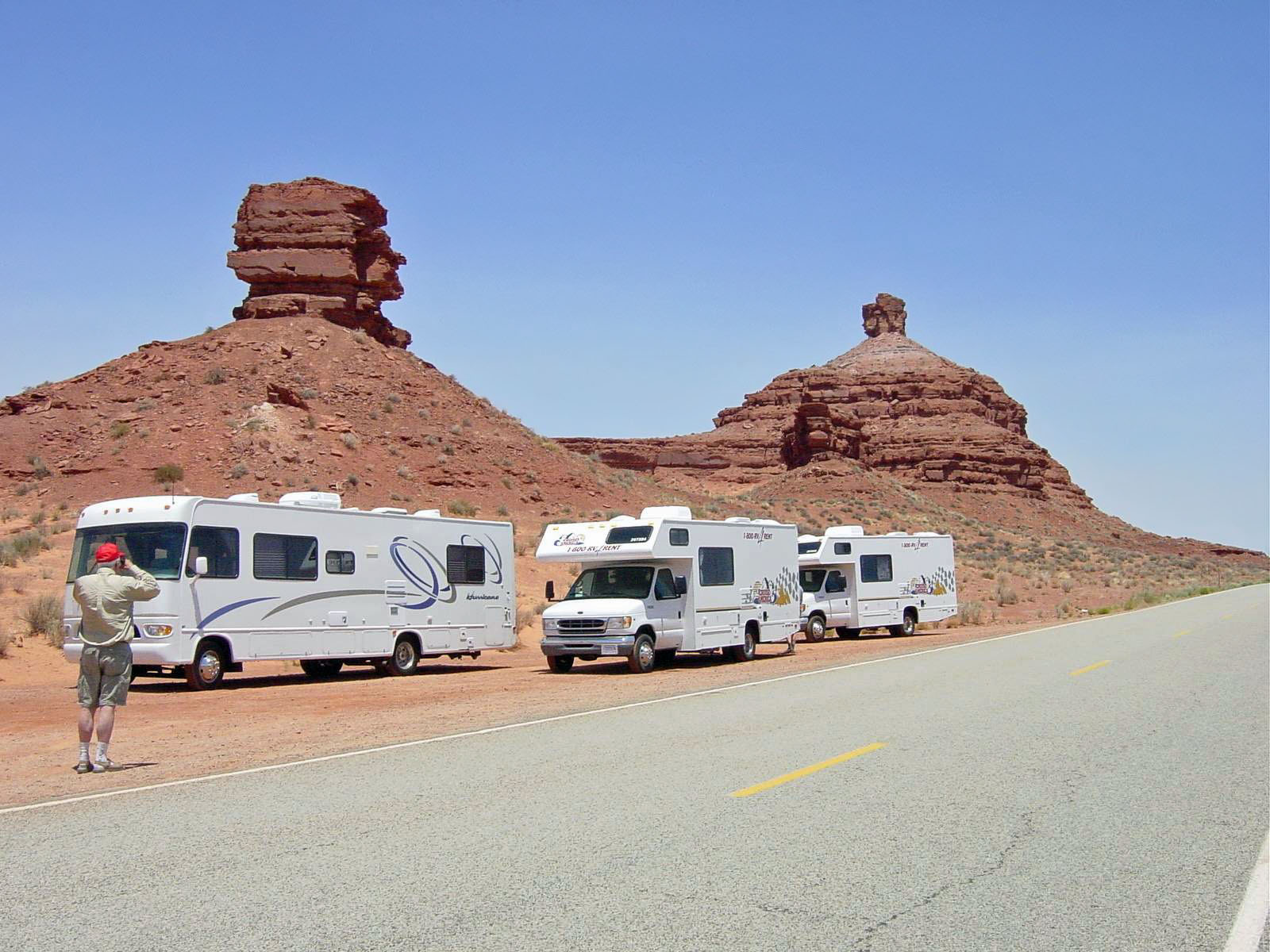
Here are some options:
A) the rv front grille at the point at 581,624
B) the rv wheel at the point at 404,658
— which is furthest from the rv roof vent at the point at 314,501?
the rv front grille at the point at 581,624

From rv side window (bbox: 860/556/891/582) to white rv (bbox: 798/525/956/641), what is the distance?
22 mm

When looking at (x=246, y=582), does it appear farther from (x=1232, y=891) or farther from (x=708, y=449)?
(x=708, y=449)

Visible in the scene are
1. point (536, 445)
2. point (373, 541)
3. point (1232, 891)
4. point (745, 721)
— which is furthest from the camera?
point (536, 445)

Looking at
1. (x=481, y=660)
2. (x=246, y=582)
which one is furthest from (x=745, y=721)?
(x=481, y=660)

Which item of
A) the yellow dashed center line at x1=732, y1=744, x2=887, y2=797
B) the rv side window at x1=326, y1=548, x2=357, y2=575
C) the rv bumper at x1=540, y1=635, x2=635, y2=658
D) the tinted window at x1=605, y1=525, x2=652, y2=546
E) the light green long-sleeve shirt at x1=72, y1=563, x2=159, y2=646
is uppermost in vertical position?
the tinted window at x1=605, y1=525, x2=652, y2=546

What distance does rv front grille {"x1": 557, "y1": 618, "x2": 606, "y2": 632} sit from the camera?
864 inches

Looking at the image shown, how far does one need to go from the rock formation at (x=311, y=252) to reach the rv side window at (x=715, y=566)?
3954cm

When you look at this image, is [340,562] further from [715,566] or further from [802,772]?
[802,772]

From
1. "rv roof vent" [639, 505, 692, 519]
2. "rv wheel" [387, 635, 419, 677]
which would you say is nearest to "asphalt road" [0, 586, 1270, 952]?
"rv roof vent" [639, 505, 692, 519]

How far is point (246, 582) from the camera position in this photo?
19.4 m

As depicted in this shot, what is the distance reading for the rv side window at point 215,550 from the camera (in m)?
18.7

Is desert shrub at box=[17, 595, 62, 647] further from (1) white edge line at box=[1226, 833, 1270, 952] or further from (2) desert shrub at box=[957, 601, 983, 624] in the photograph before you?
(2) desert shrub at box=[957, 601, 983, 624]

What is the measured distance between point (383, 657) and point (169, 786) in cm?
1249

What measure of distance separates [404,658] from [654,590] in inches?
192
